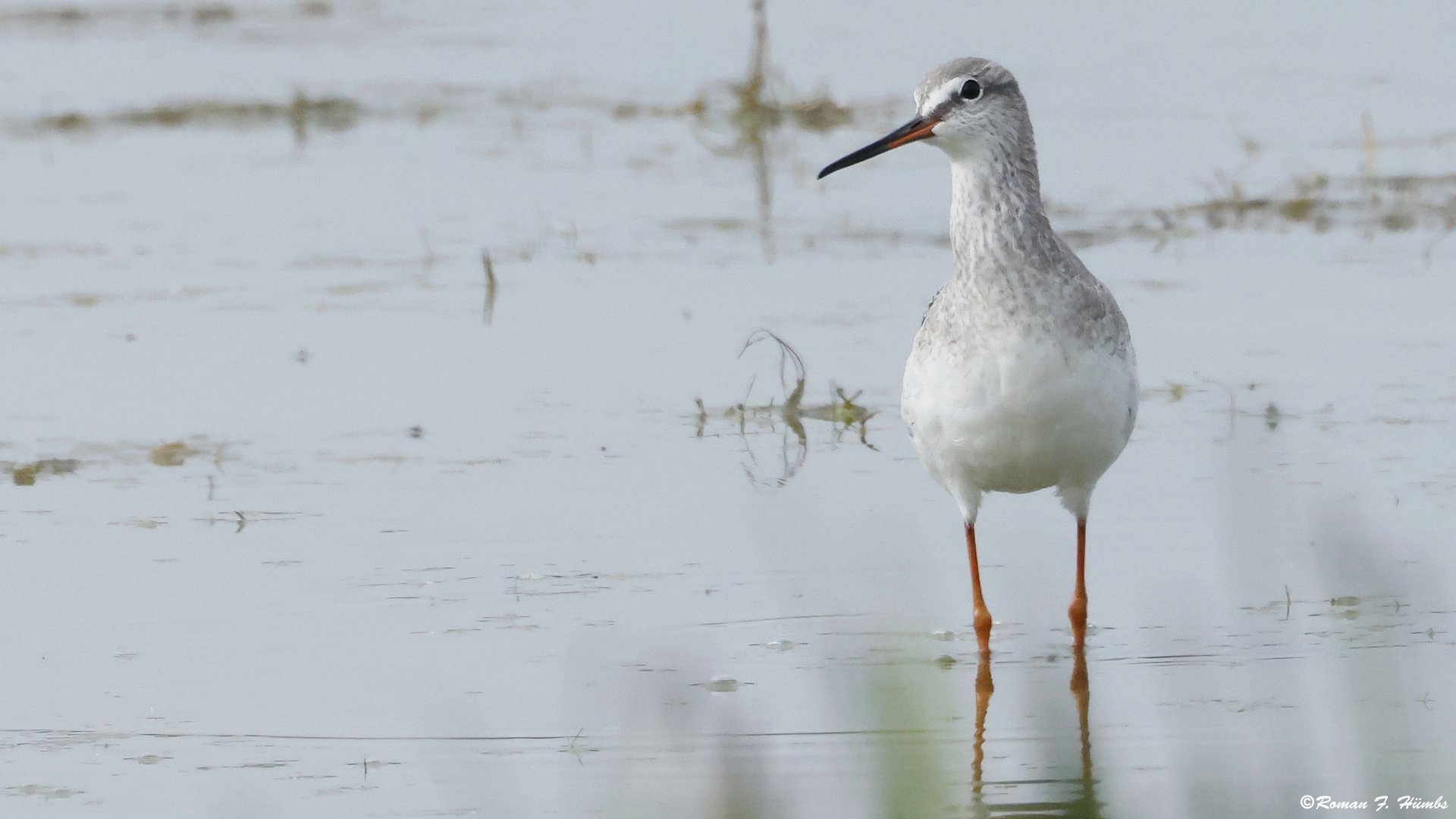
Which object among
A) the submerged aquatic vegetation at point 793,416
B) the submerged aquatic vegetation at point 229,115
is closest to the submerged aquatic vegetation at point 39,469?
the submerged aquatic vegetation at point 793,416

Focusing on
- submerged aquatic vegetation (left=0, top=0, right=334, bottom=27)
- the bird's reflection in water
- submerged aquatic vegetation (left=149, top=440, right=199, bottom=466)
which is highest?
submerged aquatic vegetation (left=0, top=0, right=334, bottom=27)

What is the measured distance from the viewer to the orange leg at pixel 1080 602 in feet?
23.2

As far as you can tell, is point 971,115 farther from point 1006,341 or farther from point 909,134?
point 1006,341

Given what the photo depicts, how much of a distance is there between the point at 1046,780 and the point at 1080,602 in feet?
11.9

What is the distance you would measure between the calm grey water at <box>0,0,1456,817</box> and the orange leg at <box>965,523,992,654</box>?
Result: 5.6 inches

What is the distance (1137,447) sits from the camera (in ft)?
29.7

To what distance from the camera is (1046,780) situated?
355 centimetres

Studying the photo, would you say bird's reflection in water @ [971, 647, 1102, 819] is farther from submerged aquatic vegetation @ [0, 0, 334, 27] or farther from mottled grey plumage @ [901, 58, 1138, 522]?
submerged aquatic vegetation @ [0, 0, 334, 27]

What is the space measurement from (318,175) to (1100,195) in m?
5.13

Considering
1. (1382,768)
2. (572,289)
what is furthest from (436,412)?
(1382,768)

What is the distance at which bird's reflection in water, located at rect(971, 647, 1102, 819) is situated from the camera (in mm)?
3311

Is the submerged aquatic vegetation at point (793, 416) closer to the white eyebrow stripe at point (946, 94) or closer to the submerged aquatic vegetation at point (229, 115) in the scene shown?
the white eyebrow stripe at point (946, 94)

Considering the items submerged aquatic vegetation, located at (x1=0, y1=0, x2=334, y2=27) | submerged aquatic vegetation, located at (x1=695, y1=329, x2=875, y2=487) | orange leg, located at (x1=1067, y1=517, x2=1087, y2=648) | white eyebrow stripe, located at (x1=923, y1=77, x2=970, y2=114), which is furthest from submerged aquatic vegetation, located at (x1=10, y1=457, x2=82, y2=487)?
submerged aquatic vegetation, located at (x1=0, y1=0, x2=334, y2=27)

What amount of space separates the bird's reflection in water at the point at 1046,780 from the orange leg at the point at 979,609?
8 cm
